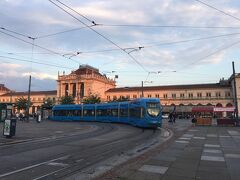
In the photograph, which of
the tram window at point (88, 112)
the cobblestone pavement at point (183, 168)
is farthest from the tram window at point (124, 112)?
the cobblestone pavement at point (183, 168)

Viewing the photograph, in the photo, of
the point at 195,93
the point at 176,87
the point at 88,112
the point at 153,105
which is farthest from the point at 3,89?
the point at 153,105

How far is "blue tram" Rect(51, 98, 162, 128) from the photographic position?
33.5 metres

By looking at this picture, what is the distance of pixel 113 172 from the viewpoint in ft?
32.2

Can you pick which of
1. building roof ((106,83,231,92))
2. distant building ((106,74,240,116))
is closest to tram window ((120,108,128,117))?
distant building ((106,74,240,116))

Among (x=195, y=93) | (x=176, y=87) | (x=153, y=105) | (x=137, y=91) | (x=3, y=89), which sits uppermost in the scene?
(x=3, y=89)

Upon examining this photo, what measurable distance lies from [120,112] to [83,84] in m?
98.3

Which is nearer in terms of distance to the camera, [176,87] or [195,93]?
[195,93]

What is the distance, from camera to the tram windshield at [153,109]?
33375 millimetres

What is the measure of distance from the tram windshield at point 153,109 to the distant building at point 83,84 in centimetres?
9870

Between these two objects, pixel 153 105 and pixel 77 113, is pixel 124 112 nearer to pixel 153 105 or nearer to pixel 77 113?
pixel 153 105

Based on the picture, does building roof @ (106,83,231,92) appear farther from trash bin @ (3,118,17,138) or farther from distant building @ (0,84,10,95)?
trash bin @ (3,118,17,138)

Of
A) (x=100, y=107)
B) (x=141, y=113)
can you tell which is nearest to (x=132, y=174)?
(x=141, y=113)

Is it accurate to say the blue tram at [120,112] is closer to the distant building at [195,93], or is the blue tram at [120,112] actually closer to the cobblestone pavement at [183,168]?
the cobblestone pavement at [183,168]

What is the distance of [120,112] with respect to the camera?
4275 cm
